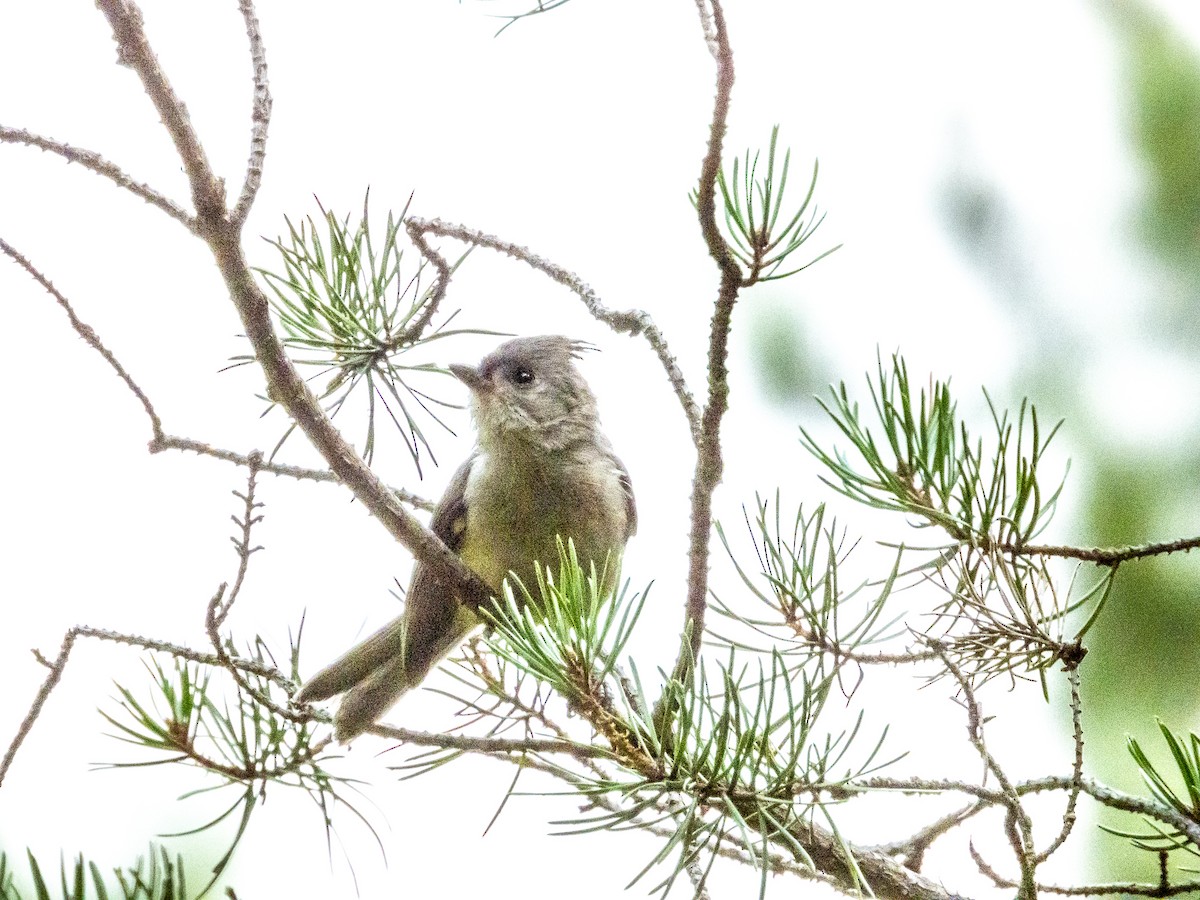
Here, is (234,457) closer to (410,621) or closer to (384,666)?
(410,621)

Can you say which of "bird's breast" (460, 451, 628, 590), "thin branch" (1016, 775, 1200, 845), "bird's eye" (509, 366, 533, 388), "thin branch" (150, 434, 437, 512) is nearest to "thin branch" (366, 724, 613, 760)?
"thin branch" (150, 434, 437, 512)

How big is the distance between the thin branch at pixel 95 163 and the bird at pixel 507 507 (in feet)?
3.30

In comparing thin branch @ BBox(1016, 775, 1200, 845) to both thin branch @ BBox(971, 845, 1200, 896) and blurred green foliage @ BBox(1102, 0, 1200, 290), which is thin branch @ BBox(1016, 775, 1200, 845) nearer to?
thin branch @ BBox(971, 845, 1200, 896)

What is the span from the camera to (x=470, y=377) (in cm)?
275

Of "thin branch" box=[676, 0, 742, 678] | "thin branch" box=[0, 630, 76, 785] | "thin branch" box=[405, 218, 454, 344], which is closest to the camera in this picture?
"thin branch" box=[676, 0, 742, 678]

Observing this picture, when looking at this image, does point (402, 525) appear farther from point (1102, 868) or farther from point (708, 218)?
point (1102, 868)

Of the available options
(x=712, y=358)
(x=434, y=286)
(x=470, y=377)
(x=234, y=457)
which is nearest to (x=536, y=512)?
(x=470, y=377)

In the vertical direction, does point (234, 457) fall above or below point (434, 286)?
below

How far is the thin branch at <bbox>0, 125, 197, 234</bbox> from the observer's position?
58.4 inches

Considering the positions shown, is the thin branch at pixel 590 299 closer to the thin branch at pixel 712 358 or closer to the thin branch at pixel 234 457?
the thin branch at pixel 712 358

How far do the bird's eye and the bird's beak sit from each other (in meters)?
0.09

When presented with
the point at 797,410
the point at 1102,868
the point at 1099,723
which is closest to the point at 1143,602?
the point at 1099,723

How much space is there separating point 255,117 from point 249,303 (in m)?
0.23

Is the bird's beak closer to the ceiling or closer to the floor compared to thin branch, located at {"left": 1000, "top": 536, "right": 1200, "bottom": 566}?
closer to the ceiling
